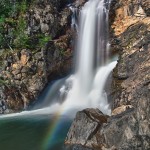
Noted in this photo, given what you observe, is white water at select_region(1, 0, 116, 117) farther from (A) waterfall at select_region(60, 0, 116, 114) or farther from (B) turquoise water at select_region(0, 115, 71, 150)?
(B) turquoise water at select_region(0, 115, 71, 150)

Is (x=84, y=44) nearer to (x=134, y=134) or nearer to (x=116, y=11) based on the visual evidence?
(x=116, y=11)

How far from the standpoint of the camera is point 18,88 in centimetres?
3525

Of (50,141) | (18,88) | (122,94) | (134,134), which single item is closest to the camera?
(134,134)

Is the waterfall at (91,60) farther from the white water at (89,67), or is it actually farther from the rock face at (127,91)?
the rock face at (127,91)

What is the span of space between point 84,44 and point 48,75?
5.41 meters

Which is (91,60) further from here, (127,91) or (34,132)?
(34,132)

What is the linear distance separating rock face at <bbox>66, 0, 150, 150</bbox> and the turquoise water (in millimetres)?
2295

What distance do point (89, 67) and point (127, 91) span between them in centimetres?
1047

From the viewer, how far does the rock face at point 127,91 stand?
19219 mm

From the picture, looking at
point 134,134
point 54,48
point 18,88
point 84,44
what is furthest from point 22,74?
point 134,134

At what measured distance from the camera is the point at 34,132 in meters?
27.3

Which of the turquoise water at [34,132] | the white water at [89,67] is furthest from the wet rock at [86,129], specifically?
the white water at [89,67]

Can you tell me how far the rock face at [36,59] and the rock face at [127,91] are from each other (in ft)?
17.9

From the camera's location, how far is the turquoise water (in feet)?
79.0
